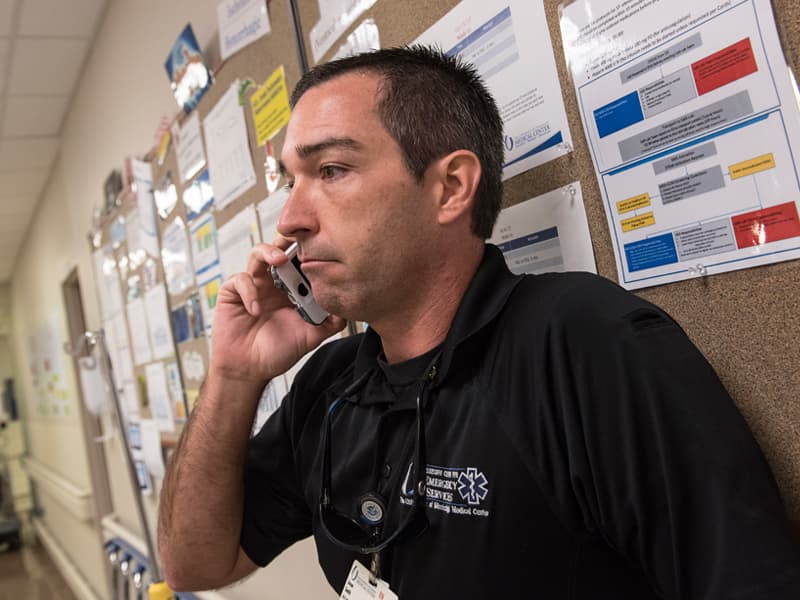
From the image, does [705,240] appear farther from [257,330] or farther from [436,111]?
[257,330]

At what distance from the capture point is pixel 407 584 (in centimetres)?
68

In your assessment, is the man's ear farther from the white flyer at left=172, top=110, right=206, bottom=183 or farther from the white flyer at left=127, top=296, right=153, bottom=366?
the white flyer at left=127, top=296, right=153, bottom=366

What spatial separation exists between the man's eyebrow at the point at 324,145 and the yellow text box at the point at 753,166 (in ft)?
1.27

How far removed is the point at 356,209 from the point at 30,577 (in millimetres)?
6354

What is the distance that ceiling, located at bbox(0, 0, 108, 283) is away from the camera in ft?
8.59

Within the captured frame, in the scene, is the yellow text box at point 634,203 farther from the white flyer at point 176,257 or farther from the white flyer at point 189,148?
the white flyer at point 176,257

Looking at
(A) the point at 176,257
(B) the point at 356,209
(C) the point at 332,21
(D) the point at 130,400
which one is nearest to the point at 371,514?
(B) the point at 356,209

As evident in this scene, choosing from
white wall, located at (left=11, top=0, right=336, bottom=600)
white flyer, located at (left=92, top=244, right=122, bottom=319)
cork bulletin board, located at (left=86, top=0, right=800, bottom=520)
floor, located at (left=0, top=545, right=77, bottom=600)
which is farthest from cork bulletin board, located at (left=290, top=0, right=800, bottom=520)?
floor, located at (left=0, top=545, right=77, bottom=600)

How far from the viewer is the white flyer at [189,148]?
179 centimetres

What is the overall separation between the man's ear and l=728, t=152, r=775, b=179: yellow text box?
0.86 ft

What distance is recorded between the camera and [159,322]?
2.28 meters

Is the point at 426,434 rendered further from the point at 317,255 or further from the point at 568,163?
the point at 568,163

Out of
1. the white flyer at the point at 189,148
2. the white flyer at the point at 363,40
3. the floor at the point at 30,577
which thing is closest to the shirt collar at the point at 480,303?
the white flyer at the point at 363,40

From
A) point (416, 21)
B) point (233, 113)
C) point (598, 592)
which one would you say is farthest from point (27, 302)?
point (598, 592)
